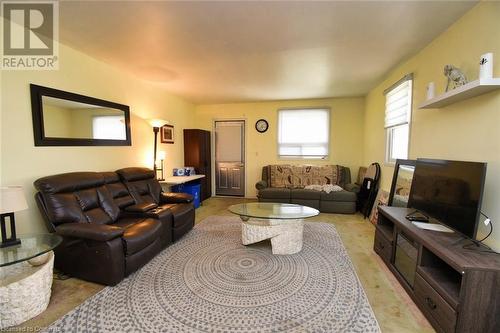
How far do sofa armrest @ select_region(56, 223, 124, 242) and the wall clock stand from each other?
4157 mm

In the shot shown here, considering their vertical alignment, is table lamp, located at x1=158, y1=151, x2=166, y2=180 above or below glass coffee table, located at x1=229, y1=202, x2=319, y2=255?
above

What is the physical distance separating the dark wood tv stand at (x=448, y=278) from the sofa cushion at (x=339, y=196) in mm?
2078

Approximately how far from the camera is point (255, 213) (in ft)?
9.93

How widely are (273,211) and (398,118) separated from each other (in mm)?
2281

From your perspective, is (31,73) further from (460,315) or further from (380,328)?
(460,315)

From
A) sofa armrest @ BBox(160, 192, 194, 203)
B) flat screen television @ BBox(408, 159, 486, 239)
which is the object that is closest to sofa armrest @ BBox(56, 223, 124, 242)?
sofa armrest @ BBox(160, 192, 194, 203)

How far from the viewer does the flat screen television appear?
5.34 feet

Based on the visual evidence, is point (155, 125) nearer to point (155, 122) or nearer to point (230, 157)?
point (155, 122)

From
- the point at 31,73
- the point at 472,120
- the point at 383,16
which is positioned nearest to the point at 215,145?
the point at 31,73

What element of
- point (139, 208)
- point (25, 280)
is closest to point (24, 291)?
point (25, 280)

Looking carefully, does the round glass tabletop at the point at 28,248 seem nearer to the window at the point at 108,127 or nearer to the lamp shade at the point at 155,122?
the window at the point at 108,127

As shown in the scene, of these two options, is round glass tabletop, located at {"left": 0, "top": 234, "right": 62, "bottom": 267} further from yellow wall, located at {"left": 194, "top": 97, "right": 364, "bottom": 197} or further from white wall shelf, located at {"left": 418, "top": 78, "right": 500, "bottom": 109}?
yellow wall, located at {"left": 194, "top": 97, "right": 364, "bottom": 197}

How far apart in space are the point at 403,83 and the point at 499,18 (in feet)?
4.91

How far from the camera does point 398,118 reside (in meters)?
3.33
